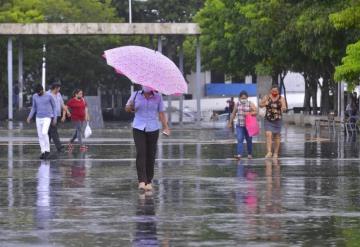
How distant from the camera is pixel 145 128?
50.9 feet

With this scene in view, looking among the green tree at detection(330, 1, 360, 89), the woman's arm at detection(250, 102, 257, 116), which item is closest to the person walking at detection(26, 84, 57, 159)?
the woman's arm at detection(250, 102, 257, 116)

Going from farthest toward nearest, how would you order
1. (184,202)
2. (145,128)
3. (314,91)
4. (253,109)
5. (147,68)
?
(314,91), (253,109), (145,128), (147,68), (184,202)

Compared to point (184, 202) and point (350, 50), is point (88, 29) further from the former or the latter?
point (184, 202)

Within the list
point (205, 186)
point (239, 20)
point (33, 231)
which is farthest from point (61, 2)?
point (33, 231)

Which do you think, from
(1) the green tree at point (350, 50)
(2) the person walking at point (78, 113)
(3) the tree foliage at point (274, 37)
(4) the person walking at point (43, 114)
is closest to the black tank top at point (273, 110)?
(4) the person walking at point (43, 114)

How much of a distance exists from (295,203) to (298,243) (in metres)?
3.49

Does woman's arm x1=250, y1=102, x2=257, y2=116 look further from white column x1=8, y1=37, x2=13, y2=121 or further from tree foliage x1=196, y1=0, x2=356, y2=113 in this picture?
white column x1=8, y1=37, x2=13, y2=121

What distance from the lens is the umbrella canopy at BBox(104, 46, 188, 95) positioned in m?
15.2

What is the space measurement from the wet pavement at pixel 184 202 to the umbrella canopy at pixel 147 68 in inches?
60.2

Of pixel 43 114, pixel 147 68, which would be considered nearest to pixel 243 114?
pixel 43 114

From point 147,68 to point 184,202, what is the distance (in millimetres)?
2214

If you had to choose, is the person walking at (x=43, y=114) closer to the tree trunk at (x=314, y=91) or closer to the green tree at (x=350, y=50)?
the green tree at (x=350, y=50)

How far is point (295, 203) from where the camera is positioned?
13961 mm

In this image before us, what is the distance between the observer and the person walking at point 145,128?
A: 1549 centimetres
